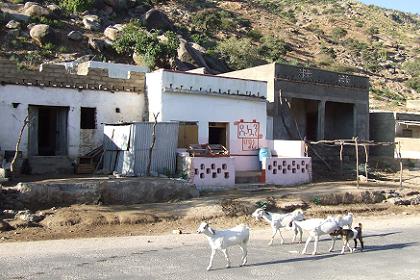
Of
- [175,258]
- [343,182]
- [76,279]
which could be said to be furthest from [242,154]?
[76,279]

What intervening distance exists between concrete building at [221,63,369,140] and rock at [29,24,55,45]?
20273mm

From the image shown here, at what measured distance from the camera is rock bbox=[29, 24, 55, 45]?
41469mm

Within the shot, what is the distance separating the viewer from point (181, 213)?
15.6m

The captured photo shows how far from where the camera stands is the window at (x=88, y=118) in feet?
67.3

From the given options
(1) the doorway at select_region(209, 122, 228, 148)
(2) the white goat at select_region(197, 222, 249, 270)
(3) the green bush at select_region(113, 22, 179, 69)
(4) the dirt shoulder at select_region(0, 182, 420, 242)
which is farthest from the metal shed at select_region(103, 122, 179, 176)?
(3) the green bush at select_region(113, 22, 179, 69)

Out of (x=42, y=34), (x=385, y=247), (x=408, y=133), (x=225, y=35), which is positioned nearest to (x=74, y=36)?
(x=42, y=34)

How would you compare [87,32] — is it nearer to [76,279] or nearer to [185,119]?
[185,119]

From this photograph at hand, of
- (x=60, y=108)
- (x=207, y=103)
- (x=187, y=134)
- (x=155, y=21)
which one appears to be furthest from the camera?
(x=155, y=21)

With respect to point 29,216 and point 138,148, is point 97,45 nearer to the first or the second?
point 138,148

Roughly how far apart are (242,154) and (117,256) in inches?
497

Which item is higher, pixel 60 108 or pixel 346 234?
pixel 60 108

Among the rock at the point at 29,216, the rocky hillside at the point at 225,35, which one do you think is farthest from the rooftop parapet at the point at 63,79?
the rocky hillside at the point at 225,35

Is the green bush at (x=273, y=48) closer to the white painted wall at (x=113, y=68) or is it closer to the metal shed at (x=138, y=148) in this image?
the white painted wall at (x=113, y=68)

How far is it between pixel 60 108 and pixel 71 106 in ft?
1.65
